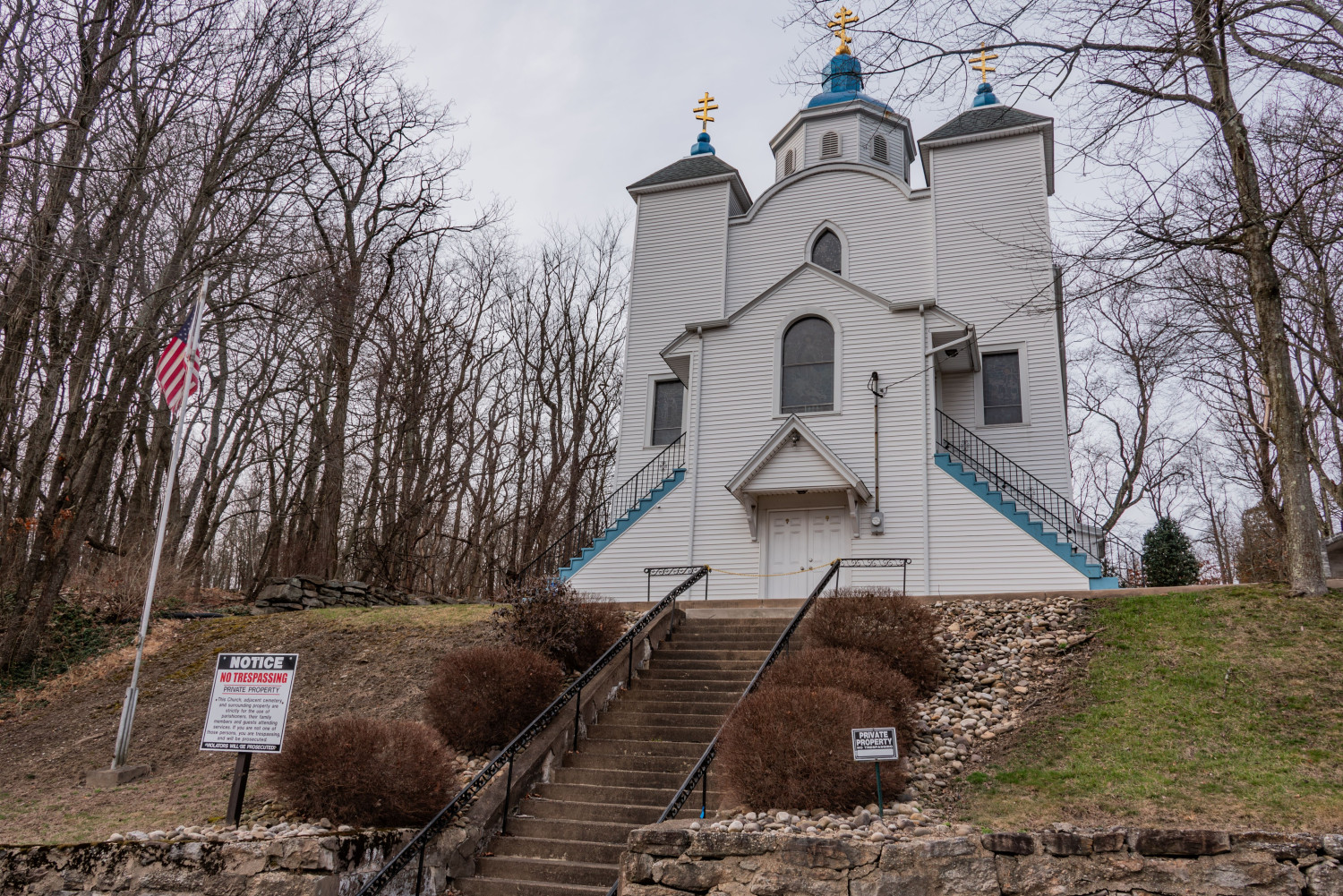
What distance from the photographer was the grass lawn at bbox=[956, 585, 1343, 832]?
7176 millimetres

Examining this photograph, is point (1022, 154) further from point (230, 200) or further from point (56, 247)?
point (56, 247)

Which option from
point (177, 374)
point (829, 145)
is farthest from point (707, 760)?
point (829, 145)

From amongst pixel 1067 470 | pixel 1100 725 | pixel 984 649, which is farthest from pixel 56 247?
pixel 1067 470

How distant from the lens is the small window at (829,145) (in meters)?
22.9

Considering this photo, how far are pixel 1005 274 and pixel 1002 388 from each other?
250 centimetres

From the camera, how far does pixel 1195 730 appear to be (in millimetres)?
8461

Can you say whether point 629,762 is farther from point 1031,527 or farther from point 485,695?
point 1031,527

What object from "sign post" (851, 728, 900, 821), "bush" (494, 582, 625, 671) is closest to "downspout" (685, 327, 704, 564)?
"bush" (494, 582, 625, 671)

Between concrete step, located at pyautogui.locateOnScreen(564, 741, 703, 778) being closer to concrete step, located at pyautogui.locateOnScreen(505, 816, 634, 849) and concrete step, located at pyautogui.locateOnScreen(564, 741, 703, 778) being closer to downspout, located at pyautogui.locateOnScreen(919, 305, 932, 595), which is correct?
concrete step, located at pyautogui.locateOnScreen(505, 816, 634, 849)

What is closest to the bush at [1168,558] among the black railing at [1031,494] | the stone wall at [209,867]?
the black railing at [1031,494]

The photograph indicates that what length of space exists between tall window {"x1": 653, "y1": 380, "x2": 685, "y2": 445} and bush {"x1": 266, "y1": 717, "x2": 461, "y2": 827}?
12444mm

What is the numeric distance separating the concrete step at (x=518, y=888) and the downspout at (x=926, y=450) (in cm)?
947

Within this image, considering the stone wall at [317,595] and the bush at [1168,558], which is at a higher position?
the bush at [1168,558]

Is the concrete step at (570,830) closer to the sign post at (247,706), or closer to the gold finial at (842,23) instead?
the sign post at (247,706)
